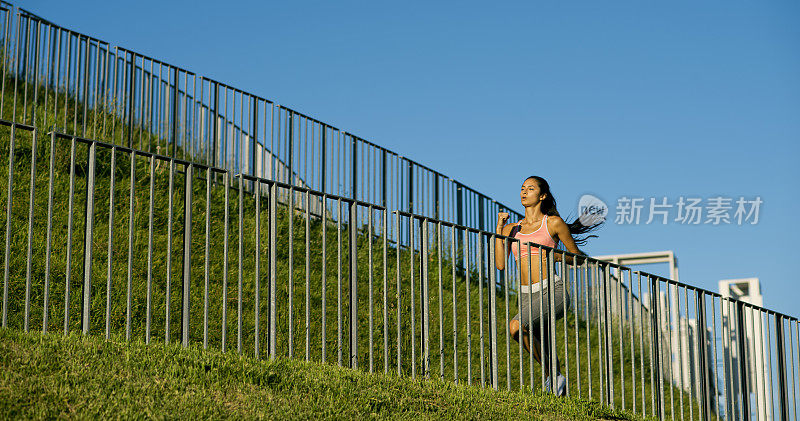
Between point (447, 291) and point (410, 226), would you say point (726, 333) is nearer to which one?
point (410, 226)

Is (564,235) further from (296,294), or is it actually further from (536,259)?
(296,294)

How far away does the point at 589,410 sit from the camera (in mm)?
6938

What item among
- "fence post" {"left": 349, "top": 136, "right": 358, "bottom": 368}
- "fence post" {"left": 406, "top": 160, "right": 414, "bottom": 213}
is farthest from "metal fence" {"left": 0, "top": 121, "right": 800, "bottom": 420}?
"fence post" {"left": 406, "top": 160, "right": 414, "bottom": 213}

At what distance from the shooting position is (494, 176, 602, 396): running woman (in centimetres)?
736

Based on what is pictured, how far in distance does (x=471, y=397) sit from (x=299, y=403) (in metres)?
Answer: 1.50

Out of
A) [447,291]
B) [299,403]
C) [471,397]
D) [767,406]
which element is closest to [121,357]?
[299,403]

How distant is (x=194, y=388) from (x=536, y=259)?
11.1ft

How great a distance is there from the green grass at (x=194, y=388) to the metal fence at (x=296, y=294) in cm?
24

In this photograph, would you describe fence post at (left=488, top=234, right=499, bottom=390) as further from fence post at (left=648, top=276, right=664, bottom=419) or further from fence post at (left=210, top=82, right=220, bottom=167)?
fence post at (left=210, top=82, right=220, bottom=167)

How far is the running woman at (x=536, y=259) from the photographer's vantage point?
7363 millimetres

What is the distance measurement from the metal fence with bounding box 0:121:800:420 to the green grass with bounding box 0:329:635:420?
0.24 m

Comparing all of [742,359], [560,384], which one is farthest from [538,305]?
[742,359]

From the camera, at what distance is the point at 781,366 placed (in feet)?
30.2

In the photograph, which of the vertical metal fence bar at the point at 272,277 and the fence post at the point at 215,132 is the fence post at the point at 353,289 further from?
the fence post at the point at 215,132
